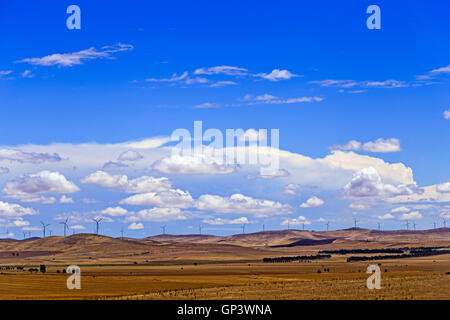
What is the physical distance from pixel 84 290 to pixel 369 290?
4470 cm
